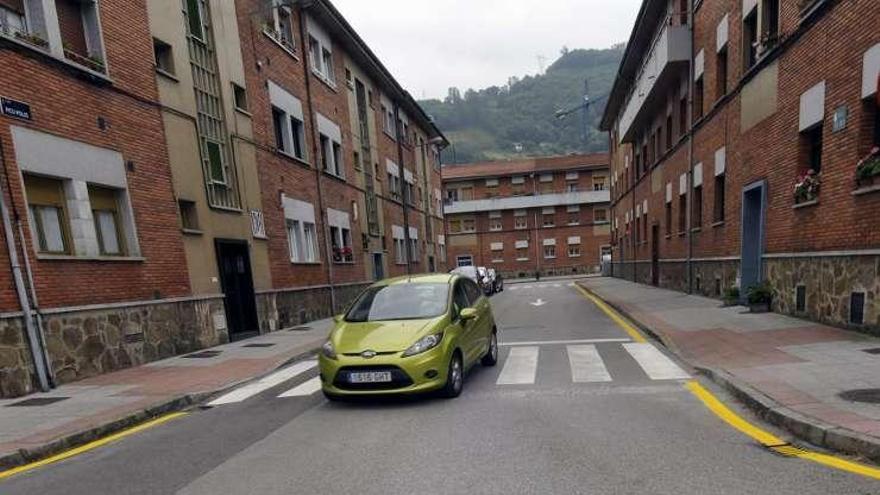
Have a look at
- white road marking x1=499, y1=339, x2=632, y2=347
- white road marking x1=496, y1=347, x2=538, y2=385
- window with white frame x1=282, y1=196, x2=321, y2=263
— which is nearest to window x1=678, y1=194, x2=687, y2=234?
white road marking x1=499, y1=339, x2=632, y2=347

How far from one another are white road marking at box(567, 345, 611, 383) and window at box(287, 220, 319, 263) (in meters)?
10.1

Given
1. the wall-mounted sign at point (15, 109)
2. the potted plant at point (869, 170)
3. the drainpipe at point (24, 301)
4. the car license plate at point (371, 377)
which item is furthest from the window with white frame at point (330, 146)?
the potted plant at point (869, 170)

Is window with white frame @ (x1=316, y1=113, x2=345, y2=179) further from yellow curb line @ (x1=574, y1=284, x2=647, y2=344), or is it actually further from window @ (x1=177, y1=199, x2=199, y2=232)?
yellow curb line @ (x1=574, y1=284, x2=647, y2=344)

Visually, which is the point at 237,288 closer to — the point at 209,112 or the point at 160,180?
the point at 160,180

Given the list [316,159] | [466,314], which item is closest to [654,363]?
[466,314]

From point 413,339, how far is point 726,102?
38.9 feet

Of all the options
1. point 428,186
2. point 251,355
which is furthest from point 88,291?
point 428,186

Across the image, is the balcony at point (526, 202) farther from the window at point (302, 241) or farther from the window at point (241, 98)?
the window at point (241, 98)

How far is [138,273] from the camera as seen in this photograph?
935cm

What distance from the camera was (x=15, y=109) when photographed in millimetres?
7348

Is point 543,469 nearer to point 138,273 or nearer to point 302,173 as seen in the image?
point 138,273

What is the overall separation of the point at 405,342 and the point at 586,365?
127 inches

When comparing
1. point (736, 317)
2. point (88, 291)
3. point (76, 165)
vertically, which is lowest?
point (736, 317)

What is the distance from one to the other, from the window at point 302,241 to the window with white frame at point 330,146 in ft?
9.60
